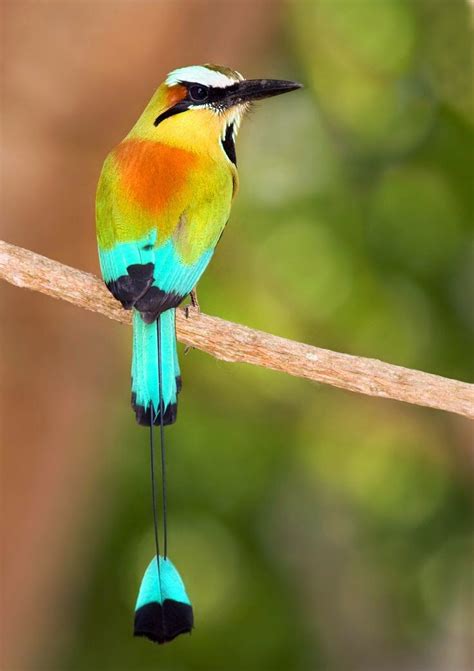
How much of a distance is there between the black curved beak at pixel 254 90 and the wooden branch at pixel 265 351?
0.75m

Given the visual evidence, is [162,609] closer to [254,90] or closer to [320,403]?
[254,90]

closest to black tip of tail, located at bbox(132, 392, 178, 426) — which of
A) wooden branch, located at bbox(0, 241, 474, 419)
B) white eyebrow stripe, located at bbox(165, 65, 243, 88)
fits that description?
wooden branch, located at bbox(0, 241, 474, 419)

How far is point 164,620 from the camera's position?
2.93m

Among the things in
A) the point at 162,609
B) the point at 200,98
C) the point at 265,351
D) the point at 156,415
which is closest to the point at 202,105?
the point at 200,98

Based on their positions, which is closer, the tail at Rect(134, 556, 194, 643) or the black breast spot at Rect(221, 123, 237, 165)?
the tail at Rect(134, 556, 194, 643)

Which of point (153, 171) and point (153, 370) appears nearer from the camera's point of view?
point (153, 370)

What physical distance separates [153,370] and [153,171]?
2.13 feet

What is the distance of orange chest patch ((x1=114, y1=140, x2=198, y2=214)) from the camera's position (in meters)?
3.39

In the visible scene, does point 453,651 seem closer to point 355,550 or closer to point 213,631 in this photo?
point 355,550

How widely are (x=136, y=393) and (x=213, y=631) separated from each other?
3.21 metres

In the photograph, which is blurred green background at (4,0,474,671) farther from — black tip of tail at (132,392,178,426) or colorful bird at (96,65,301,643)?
black tip of tail at (132,392,178,426)

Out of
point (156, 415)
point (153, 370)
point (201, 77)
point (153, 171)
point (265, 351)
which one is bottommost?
point (156, 415)

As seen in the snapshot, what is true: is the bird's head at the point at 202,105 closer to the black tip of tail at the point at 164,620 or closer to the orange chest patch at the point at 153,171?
the orange chest patch at the point at 153,171

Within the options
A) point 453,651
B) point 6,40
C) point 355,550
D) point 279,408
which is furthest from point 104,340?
point 453,651
